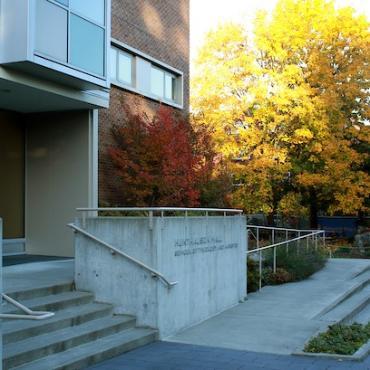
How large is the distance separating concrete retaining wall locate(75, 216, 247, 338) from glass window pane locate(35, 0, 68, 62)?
370 centimetres

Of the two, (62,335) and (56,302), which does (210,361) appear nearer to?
(62,335)

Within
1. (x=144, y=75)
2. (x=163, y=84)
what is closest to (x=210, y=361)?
(x=144, y=75)

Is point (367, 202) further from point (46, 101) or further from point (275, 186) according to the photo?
point (46, 101)

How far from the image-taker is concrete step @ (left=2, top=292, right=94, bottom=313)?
26.0ft

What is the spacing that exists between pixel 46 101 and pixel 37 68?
6.50ft

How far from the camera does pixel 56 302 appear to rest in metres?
8.39

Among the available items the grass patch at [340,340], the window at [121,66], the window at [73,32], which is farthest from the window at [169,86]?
the grass patch at [340,340]

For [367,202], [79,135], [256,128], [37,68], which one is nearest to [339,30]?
[256,128]

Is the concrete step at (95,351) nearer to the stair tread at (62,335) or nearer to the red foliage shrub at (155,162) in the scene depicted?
the stair tread at (62,335)

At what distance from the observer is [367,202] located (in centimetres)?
3147

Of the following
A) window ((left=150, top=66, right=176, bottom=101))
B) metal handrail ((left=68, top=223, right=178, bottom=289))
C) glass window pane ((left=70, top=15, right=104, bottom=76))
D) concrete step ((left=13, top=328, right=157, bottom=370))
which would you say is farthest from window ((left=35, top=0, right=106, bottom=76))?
concrete step ((left=13, top=328, right=157, bottom=370))

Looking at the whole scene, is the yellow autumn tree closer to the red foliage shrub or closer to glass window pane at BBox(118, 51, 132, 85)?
glass window pane at BBox(118, 51, 132, 85)

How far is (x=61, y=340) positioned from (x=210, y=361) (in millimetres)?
1888

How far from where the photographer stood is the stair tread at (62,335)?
271 inches
